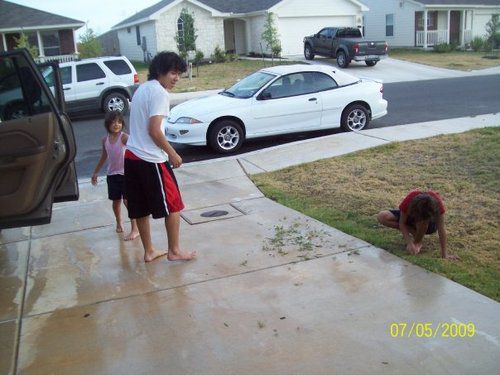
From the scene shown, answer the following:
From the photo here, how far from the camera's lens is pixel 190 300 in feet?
13.6

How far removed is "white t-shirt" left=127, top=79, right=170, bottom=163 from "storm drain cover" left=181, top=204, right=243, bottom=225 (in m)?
1.67

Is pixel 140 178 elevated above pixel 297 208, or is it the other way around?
pixel 140 178

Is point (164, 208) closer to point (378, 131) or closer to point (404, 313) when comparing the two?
point (404, 313)

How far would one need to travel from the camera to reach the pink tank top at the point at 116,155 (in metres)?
5.55

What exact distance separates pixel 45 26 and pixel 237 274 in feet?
97.5

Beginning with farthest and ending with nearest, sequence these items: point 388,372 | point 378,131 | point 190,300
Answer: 1. point 378,131
2. point 190,300
3. point 388,372

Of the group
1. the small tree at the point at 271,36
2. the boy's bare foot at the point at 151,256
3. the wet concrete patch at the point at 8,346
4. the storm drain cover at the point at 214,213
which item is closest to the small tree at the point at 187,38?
the small tree at the point at 271,36

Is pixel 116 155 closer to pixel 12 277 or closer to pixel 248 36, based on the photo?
pixel 12 277

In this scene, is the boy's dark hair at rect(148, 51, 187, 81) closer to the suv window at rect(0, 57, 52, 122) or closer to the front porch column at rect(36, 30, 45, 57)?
the suv window at rect(0, 57, 52, 122)

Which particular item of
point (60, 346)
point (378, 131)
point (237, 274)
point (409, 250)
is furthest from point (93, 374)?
point (378, 131)

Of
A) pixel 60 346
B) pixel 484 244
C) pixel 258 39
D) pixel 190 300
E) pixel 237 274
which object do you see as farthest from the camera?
pixel 258 39

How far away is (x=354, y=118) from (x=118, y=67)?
8235 millimetres

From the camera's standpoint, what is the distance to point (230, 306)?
4.01m
